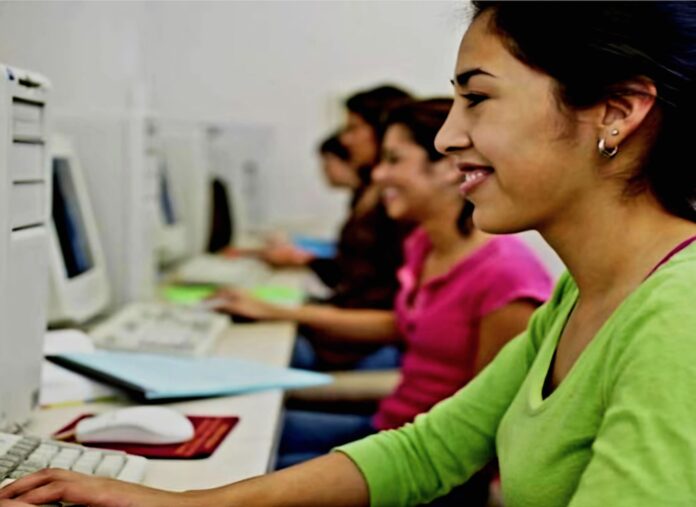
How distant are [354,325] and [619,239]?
1317mm

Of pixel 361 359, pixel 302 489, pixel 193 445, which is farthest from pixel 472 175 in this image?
pixel 361 359

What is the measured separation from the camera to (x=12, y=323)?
1.05 m

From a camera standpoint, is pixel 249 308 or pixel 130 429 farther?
pixel 249 308

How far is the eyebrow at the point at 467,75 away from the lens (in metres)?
0.85

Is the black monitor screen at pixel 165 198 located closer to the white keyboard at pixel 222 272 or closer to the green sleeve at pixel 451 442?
the white keyboard at pixel 222 272

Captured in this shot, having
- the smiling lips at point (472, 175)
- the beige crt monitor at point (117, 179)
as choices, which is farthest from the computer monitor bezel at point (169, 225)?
the smiling lips at point (472, 175)

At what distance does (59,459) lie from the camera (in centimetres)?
90

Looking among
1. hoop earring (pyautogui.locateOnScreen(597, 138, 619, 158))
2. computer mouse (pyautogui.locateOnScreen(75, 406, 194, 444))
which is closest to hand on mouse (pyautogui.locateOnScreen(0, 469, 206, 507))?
computer mouse (pyautogui.locateOnScreen(75, 406, 194, 444))

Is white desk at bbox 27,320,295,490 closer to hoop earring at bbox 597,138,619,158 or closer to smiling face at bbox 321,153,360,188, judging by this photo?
hoop earring at bbox 597,138,619,158

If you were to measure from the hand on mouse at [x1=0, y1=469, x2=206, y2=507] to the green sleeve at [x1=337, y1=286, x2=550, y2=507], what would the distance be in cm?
26

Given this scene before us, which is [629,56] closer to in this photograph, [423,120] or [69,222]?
[423,120]

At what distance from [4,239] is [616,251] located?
0.64 m

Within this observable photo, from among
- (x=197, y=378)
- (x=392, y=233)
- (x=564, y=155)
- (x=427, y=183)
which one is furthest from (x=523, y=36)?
(x=392, y=233)

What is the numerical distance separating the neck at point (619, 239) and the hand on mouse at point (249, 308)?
1188 mm
